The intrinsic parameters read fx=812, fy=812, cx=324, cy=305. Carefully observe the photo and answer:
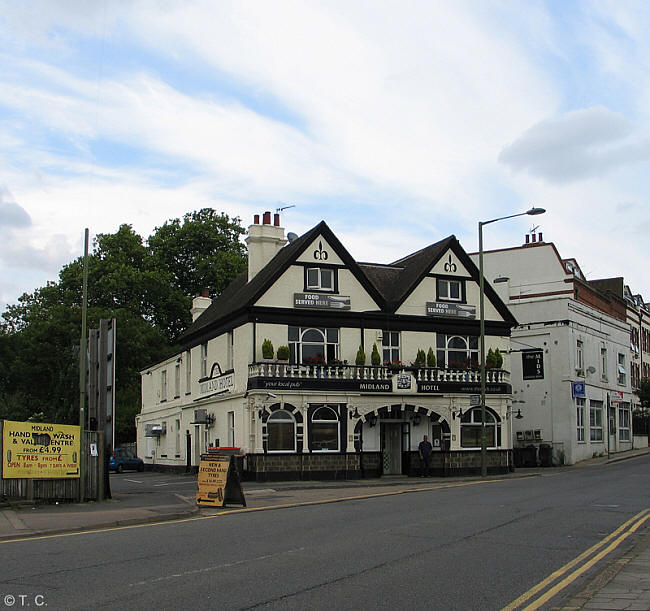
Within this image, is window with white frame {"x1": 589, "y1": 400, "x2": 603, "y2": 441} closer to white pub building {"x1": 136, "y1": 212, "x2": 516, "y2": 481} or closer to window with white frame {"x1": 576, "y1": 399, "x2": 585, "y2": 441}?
window with white frame {"x1": 576, "y1": 399, "x2": 585, "y2": 441}

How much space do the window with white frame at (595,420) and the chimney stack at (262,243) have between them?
21.0 m

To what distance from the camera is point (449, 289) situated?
3766cm

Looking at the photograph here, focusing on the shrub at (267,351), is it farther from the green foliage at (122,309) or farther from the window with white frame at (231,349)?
the green foliage at (122,309)

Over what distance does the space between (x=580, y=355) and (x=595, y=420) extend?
4.60 metres

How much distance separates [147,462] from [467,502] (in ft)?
106

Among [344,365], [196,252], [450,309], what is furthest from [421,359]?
[196,252]

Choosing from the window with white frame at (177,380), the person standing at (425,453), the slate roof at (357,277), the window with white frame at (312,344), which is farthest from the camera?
the window with white frame at (177,380)

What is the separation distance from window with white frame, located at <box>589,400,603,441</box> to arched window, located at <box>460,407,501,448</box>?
11868mm

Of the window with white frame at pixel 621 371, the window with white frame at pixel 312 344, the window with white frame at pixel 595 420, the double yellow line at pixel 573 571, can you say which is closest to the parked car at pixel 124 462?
the window with white frame at pixel 312 344

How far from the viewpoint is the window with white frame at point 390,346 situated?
1400 inches

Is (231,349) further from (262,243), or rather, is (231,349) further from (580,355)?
(580,355)

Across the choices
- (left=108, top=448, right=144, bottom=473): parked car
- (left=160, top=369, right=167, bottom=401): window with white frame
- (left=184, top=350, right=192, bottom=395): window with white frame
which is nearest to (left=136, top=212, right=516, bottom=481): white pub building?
(left=184, top=350, right=192, bottom=395): window with white frame

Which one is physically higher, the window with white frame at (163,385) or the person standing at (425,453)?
the window with white frame at (163,385)

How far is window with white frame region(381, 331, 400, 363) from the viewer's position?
3556 centimetres
